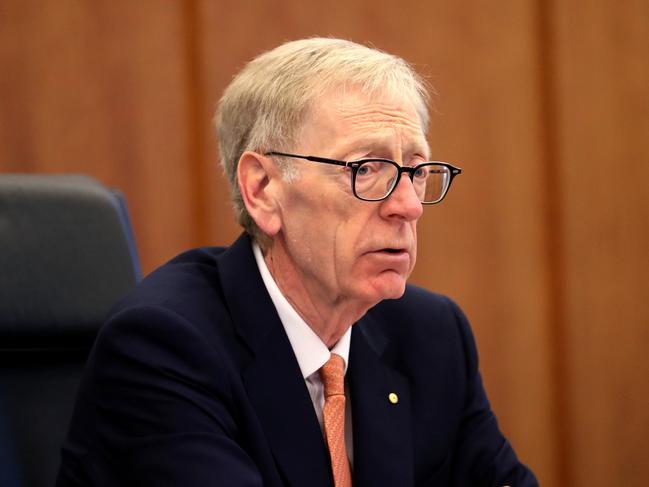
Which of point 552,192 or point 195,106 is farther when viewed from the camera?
point 552,192

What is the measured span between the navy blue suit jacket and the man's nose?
0.24 metres

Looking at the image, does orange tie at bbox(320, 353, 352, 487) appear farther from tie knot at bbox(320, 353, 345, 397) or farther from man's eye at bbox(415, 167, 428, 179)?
man's eye at bbox(415, 167, 428, 179)

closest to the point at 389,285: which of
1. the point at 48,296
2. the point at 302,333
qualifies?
the point at 302,333

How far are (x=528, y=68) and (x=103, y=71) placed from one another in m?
1.14

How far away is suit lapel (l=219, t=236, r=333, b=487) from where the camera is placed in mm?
1218

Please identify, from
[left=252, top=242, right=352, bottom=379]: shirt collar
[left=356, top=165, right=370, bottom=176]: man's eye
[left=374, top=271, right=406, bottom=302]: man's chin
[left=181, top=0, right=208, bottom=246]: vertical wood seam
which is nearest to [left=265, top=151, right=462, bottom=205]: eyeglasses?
[left=356, top=165, right=370, bottom=176]: man's eye

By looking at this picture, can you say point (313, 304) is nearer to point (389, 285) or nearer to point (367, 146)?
point (389, 285)

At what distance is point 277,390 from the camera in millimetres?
1251

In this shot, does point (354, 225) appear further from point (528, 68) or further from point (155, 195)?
point (528, 68)

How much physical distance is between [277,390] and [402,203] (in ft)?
1.12

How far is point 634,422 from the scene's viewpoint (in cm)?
234

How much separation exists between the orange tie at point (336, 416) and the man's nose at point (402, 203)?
262mm

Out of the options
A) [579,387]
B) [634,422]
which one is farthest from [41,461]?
[634,422]

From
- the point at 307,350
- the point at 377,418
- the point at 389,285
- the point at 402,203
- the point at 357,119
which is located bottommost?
the point at 377,418
